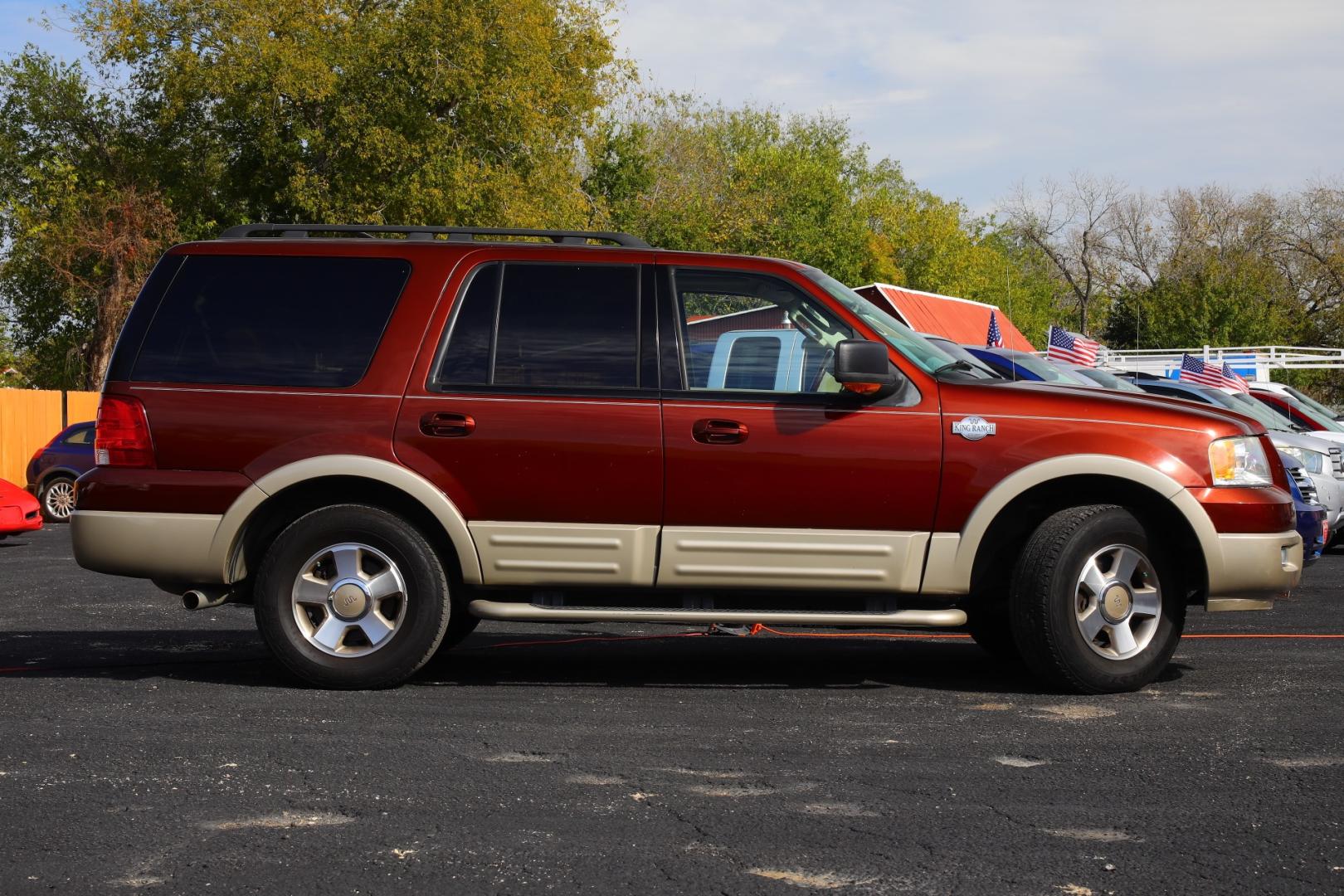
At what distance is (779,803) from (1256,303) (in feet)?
234

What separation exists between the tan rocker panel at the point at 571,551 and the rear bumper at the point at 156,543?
1.21 metres

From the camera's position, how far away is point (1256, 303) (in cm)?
7038

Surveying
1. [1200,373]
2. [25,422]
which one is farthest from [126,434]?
[25,422]

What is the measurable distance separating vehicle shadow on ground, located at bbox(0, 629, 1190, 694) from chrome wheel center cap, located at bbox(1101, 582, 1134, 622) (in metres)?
0.47

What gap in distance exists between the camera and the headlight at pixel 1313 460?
14680mm

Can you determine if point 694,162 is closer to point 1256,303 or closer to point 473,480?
point 1256,303

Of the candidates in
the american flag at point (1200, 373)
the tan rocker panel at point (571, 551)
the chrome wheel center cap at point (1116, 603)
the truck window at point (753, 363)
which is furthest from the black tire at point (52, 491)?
the chrome wheel center cap at point (1116, 603)

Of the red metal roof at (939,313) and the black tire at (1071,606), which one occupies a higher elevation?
the red metal roof at (939,313)

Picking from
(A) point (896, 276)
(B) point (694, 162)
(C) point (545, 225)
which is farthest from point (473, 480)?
(A) point (896, 276)

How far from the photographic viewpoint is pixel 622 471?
21.9 feet

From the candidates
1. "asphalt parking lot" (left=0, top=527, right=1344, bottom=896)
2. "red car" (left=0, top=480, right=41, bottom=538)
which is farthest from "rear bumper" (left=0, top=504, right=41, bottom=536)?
"asphalt parking lot" (left=0, top=527, right=1344, bottom=896)

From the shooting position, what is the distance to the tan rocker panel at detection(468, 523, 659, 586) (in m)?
6.69

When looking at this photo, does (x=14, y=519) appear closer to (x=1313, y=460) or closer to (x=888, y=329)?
(x=888, y=329)

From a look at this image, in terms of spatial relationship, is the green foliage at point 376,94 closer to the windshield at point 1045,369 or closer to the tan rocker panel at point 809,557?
the windshield at point 1045,369
